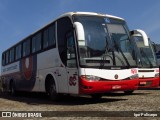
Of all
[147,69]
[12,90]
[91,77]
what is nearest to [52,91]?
[91,77]

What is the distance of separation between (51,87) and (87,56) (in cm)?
346

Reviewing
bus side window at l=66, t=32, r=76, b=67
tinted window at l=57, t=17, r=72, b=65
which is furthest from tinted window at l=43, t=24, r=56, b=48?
bus side window at l=66, t=32, r=76, b=67

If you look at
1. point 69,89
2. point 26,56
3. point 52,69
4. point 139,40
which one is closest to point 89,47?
point 69,89

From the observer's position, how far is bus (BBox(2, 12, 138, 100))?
39.9ft

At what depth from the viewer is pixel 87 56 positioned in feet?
40.1

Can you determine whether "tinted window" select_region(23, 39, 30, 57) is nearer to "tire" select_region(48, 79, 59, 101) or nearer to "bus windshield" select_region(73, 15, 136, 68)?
"tire" select_region(48, 79, 59, 101)

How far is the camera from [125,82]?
12.7 m

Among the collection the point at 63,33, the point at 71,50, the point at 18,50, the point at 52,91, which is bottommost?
the point at 52,91

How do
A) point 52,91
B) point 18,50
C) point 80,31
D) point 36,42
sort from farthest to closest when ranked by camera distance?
point 18,50, point 36,42, point 52,91, point 80,31

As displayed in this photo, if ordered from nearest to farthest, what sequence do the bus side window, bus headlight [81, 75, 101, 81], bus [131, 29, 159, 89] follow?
bus headlight [81, 75, 101, 81] < the bus side window < bus [131, 29, 159, 89]

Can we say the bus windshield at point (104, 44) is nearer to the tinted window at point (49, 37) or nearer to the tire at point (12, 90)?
→ the tinted window at point (49, 37)

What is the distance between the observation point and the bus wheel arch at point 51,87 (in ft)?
48.1

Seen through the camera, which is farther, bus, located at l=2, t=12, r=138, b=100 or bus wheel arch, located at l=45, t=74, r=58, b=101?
bus wheel arch, located at l=45, t=74, r=58, b=101

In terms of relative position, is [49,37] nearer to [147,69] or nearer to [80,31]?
[80,31]
